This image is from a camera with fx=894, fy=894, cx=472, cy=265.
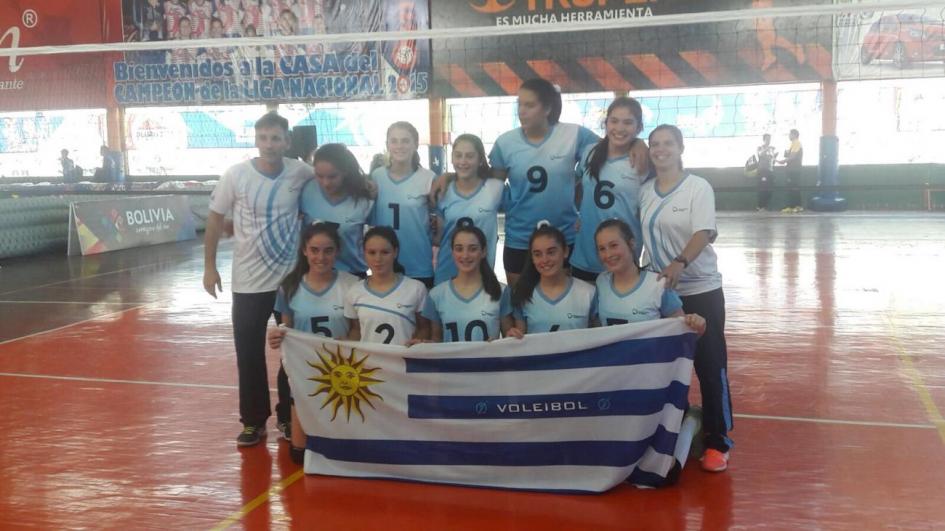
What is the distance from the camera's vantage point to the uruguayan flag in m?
3.68

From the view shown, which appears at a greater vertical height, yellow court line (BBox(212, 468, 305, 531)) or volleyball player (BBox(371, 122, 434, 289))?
volleyball player (BBox(371, 122, 434, 289))

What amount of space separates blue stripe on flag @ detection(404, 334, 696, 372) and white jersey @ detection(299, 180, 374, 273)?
0.95m

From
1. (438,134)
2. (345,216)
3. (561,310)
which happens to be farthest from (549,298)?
(438,134)

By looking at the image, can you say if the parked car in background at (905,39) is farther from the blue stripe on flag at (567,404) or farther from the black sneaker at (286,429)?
the black sneaker at (286,429)

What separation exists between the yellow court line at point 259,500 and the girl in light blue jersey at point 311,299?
7.0 inches

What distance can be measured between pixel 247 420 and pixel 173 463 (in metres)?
0.42

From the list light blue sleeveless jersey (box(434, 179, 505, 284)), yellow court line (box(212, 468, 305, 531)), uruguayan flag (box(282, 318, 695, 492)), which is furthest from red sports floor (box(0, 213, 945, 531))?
light blue sleeveless jersey (box(434, 179, 505, 284))

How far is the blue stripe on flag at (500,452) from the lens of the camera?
3709mm

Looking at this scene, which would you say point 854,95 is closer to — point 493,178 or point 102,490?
point 493,178

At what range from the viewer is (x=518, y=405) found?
12.3 ft

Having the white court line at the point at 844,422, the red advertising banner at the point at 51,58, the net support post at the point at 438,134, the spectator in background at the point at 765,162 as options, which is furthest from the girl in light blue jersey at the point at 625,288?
the red advertising banner at the point at 51,58

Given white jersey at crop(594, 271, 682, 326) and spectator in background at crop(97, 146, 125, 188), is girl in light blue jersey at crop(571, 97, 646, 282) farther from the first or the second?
spectator in background at crop(97, 146, 125, 188)

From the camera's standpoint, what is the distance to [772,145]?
1817 centimetres

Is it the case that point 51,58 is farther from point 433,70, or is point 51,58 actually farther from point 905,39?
point 905,39
